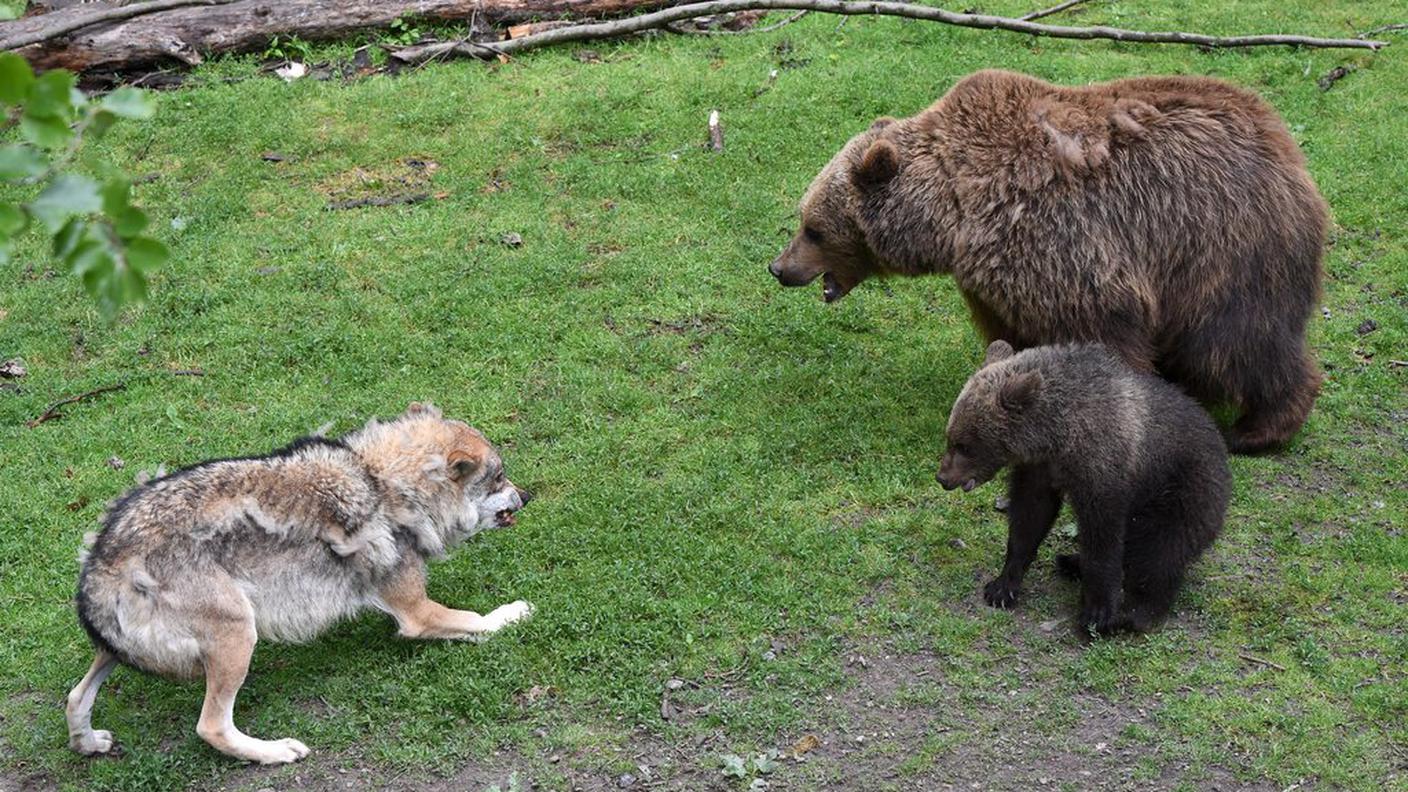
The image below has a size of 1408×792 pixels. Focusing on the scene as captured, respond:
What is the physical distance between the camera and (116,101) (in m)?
2.39

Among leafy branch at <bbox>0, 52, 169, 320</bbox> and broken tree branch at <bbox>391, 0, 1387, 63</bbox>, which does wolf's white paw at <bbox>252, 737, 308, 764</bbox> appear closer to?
leafy branch at <bbox>0, 52, 169, 320</bbox>

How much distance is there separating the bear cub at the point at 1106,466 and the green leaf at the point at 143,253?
5345 millimetres

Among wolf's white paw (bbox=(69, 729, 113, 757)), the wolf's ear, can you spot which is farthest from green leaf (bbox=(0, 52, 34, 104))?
the wolf's ear

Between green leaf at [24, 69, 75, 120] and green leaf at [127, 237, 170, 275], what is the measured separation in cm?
27

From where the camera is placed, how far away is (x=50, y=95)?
90.8 inches

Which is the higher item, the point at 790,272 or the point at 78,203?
the point at 78,203

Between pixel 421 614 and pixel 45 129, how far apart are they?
4.85 metres

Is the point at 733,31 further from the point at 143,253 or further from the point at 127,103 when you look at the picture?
the point at 143,253

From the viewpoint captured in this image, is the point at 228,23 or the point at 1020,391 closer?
the point at 1020,391

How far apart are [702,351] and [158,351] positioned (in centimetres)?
418

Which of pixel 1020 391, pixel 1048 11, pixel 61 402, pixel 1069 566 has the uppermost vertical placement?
pixel 1048 11

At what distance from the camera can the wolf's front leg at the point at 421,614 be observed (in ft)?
22.6

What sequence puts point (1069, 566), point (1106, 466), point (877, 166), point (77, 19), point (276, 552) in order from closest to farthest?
1. point (276, 552)
2. point (1106, 466)
3. point (1069, 566)
4. point (877, 166)
5. point (77, 19)

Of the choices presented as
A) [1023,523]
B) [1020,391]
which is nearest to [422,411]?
[1020,391]
